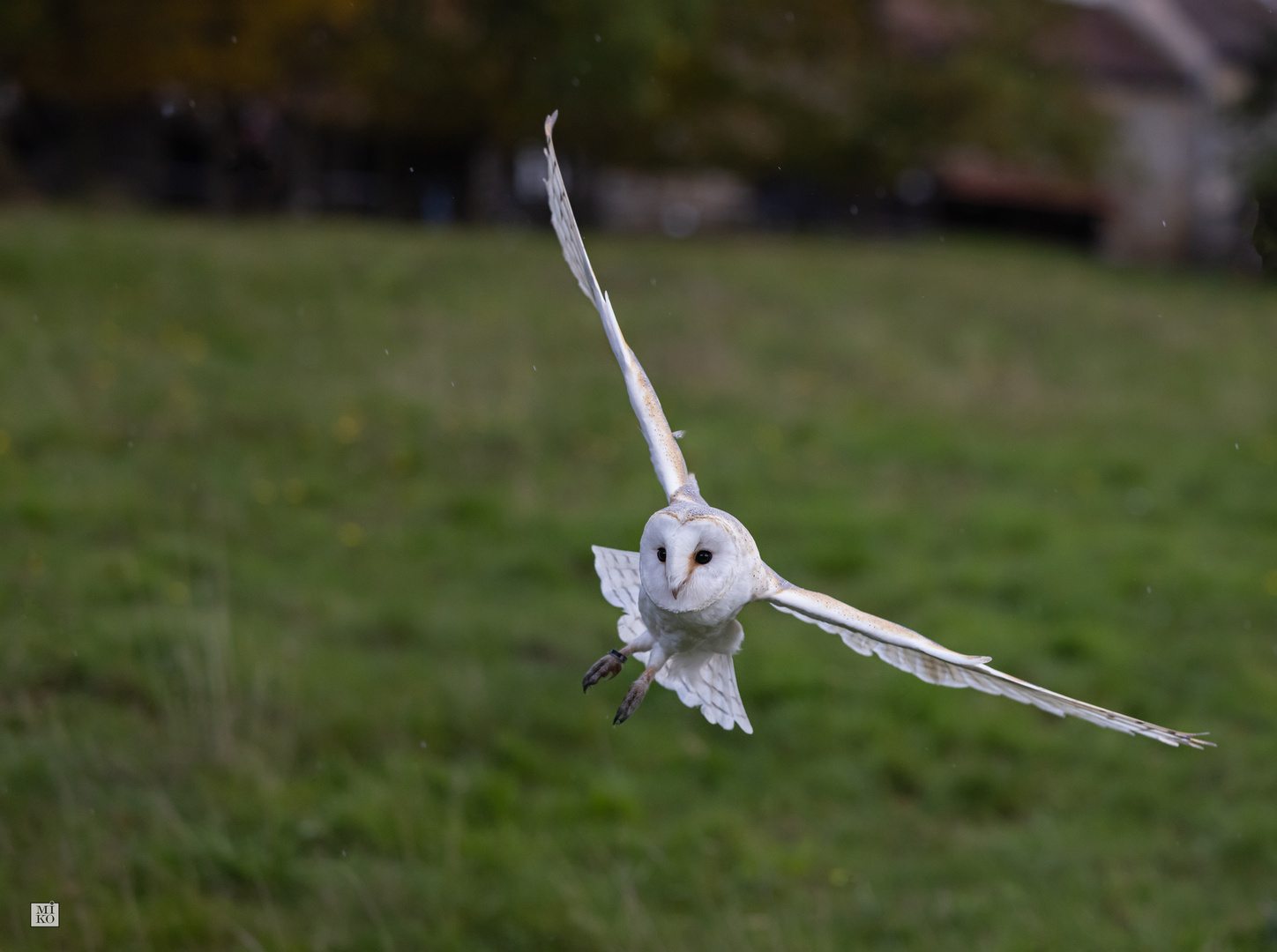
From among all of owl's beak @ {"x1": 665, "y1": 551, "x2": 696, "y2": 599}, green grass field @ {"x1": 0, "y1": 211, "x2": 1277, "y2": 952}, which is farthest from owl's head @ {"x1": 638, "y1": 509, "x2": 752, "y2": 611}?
green grass field @ {"x1": 0, "y1": 211, "x2": 1277, "y2": 952}

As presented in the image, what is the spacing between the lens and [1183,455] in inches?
390

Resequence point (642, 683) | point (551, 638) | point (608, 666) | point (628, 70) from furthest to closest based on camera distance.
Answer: point (628, 70), point (551, 638), point (608, 666), point (642, 683)

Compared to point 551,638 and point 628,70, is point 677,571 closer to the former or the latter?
point 551,638

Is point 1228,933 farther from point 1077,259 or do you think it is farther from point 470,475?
point 1077,259

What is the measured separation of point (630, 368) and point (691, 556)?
18.1 inches

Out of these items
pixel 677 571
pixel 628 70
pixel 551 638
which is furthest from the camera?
pixel 628 70

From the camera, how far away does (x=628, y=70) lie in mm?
15453

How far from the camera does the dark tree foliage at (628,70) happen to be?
45.1 feet

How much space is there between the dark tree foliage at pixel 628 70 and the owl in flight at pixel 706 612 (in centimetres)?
1144

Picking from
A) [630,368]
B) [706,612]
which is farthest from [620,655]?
[630,368]

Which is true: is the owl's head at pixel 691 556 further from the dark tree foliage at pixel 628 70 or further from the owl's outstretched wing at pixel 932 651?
the dark tree foliage at pixel 628 70

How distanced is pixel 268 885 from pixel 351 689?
1245 millimetres

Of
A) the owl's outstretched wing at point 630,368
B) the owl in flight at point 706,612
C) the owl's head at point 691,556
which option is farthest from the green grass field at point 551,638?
the owl's head at point 691,556

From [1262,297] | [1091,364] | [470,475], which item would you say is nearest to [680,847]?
[470,475]
